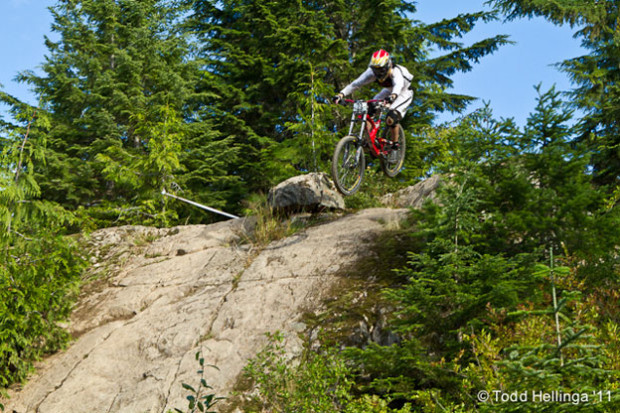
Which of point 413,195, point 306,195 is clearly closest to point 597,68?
point 413,195

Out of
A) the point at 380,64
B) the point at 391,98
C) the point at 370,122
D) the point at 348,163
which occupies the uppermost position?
the point at 380,64

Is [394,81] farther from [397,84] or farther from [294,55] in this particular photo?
[294,55]

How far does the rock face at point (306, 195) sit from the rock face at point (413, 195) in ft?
4.19

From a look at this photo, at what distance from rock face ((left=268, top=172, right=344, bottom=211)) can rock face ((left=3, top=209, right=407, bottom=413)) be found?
0.67 m

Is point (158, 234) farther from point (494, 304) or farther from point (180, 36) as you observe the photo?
point (180, 36)

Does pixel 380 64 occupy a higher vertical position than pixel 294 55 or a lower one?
lower

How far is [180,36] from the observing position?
18.7 meters

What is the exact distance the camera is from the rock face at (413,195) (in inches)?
367

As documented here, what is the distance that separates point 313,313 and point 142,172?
24.1 feet

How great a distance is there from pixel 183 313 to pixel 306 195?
3.33m

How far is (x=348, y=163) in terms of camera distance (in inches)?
308

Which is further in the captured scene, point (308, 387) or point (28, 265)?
point (28, 265)

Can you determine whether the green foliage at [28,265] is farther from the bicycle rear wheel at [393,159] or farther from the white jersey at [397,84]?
the bicycle rear wheel at [393,159]

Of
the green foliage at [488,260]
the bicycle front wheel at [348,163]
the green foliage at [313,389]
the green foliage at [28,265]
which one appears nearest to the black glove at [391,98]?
the bicycle front wheel at [348,163]
